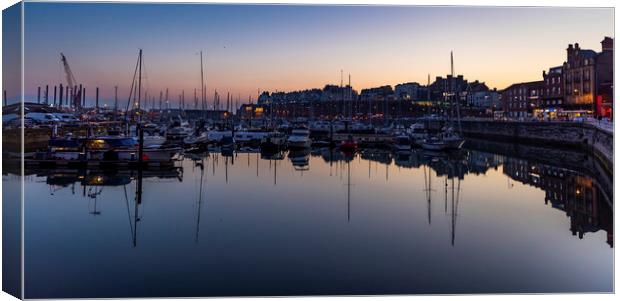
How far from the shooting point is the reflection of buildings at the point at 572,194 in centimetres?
1392

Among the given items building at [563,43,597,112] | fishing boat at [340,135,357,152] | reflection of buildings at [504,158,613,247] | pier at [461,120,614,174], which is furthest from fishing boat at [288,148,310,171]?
building at [563,43,597,112]

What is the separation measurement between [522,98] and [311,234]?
68478mm

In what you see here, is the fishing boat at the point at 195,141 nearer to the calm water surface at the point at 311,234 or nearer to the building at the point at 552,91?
the calm water surface at the point at 311,234

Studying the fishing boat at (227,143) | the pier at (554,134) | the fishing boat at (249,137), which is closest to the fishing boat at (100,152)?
the fishing boat at (227,143)

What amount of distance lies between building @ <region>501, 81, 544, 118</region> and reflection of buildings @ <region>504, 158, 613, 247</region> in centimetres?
4424

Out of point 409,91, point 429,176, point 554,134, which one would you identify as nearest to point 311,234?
point 429,176

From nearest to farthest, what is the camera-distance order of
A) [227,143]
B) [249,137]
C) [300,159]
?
[300,159]
[227,143]
[249,137]

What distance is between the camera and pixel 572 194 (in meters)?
18.6

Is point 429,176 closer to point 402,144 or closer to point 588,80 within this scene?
point 402,144

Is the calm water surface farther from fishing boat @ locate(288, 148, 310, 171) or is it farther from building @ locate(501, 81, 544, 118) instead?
building @ locate(501, 81, 544, 118)

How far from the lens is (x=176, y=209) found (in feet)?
51.0

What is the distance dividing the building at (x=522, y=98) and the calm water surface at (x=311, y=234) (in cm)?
4950

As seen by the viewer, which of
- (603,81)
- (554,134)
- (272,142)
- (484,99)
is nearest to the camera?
(272,142)

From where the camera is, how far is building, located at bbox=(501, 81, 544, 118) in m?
69.6
